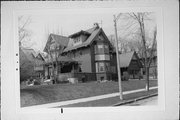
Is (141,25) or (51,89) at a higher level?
(141,25)

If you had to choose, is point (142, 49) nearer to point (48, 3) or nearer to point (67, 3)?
point (67, 3)

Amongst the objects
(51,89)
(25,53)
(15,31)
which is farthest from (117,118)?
(15,31)

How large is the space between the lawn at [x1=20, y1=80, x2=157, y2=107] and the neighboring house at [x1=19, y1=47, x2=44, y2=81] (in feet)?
0.81

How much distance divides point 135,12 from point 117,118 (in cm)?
205

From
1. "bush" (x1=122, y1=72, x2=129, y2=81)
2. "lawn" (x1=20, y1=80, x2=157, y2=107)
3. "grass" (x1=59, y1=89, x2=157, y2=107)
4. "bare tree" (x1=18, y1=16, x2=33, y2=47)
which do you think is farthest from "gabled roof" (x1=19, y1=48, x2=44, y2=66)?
"bush" (x1=122, y1=72, x2=129, y2=81)

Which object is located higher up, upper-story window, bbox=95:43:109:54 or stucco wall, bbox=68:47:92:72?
upper-story window, bbox=95:43:109:54

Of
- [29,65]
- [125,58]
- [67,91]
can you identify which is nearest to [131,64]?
[125,58]

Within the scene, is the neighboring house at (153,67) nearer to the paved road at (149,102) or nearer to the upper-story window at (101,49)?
Result: the paved road at (149,102)

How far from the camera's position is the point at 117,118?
464cm

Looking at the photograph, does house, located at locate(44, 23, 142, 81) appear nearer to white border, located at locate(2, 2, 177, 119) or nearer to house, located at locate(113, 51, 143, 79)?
house, located at locate(113, 51, 143, 79)

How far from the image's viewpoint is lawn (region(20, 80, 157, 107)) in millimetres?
4688

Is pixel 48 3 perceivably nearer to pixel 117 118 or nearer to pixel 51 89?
pixel 51 89

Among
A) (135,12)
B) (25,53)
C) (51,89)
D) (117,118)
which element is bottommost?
(117,118)

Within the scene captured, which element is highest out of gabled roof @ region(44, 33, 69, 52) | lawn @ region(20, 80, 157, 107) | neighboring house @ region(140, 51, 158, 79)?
gabled roof @ region(44, 33, 69, 52)
